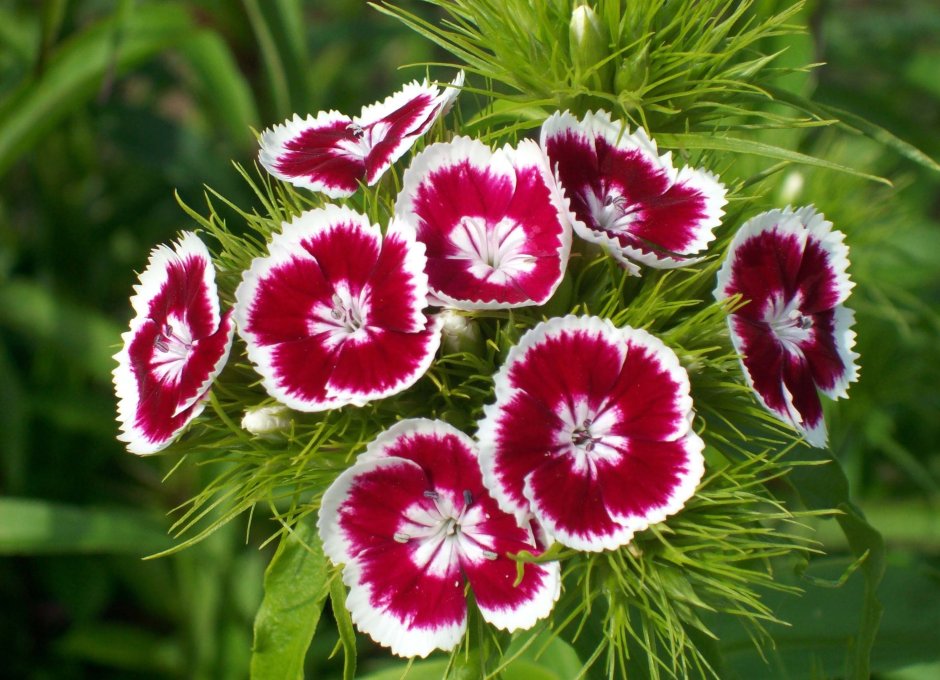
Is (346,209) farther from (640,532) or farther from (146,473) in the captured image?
(146,473)

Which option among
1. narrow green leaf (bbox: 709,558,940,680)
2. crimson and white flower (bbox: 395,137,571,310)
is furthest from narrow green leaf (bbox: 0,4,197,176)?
narrow green leaf (bbox: 709,558,940,680)

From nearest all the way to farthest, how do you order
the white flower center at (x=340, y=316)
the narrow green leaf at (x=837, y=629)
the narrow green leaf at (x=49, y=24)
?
the white flower center at (x=340, y=316) < the narrow green leaf at (x=837, y=629) < the narrow green leaf at (x=49, y=24)

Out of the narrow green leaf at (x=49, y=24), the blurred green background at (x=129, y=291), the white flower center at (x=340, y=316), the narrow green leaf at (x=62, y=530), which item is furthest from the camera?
the blurred green background at (x=129, y=291)

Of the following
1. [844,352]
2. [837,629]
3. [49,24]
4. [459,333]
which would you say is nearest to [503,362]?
[459,333]

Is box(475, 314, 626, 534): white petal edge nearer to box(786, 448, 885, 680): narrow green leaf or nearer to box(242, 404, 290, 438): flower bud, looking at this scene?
box(242, 404, 290, 438): flower bud

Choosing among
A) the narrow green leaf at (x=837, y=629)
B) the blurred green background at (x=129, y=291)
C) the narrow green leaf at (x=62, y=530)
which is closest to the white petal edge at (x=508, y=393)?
the narrow green leaf at (x=837, y=629)

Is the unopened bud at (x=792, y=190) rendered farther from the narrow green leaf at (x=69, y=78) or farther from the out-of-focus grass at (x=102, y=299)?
the narrow green leaf at (x=69, y=78)
